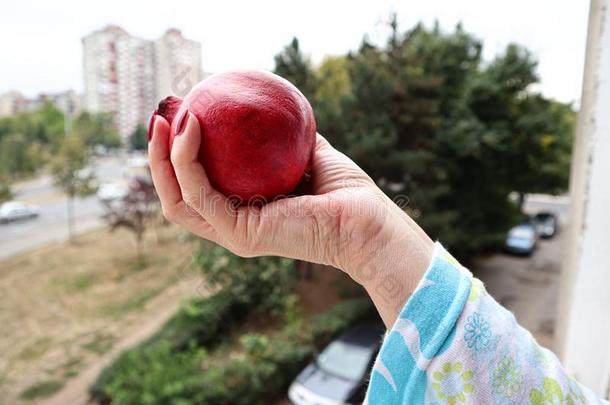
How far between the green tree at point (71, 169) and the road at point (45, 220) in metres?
0.59

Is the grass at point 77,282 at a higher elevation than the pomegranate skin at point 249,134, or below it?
below

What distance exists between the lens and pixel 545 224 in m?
11.7

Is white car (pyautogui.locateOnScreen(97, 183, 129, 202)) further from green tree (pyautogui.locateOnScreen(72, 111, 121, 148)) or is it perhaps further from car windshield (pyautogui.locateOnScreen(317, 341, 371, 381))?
car windshield (pyautogui.locateOnScreen(317, 341, 371, 381))

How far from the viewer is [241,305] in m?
5.50

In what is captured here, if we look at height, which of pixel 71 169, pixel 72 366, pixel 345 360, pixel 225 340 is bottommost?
pixel 72 366

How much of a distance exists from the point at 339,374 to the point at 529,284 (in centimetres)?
515

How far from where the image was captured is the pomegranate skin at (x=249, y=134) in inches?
26.1

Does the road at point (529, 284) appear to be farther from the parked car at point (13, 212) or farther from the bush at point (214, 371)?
the parked car at point (13, 212)

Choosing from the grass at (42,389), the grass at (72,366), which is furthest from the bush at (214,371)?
the grass at (72,366)

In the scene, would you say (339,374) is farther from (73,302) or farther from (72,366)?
(73,302)

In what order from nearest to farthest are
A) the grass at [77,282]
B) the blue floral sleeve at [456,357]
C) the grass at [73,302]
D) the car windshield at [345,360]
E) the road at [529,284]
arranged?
the blue floral sleeve at [456,357], the car windshield at [345,360], the grass at [73,302], the road at [529,284], the grass at [77,282]

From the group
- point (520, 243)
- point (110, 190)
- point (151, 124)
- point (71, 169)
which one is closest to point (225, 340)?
point (151, 124)

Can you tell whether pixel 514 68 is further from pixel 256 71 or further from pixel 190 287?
pixel 256 71

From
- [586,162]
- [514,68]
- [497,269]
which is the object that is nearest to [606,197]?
[586,162]
